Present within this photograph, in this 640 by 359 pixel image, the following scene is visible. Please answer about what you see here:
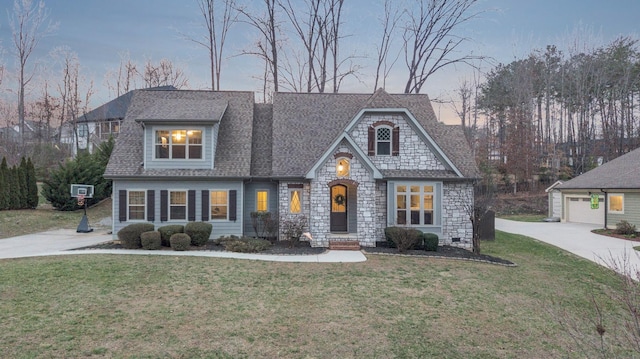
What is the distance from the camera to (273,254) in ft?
40.7

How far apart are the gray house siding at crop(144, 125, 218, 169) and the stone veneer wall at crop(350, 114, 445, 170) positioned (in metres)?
6.15

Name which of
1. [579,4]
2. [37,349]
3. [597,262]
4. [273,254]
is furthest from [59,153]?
[579,4]

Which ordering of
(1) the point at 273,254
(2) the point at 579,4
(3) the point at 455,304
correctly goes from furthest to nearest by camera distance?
(2) the point at 579,4 → (1) the point at 273,254 → (3) the point at 455,304

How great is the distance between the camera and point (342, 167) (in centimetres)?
1427

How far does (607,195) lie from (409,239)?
16751 millimetres

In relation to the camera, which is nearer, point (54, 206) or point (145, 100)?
point (145, 100)

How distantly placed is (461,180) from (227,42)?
20.3 meters

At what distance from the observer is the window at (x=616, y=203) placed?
20767mm

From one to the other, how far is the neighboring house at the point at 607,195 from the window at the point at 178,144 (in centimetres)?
2379

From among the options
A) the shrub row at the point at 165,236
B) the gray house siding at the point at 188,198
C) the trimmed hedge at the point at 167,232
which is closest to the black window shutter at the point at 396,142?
the gray house siding at the point at 188,198

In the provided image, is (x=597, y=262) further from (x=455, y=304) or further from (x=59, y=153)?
(x=59, y=153)

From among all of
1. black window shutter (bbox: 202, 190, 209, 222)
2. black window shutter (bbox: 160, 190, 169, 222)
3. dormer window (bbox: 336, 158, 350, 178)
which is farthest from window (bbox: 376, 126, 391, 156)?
black window shutter (bbox: 160, 190, 169, 222)

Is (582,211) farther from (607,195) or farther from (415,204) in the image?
(415,204)

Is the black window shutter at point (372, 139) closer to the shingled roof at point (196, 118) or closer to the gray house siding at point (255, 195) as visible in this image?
Answer: the gray house siding at point (255, 195)
